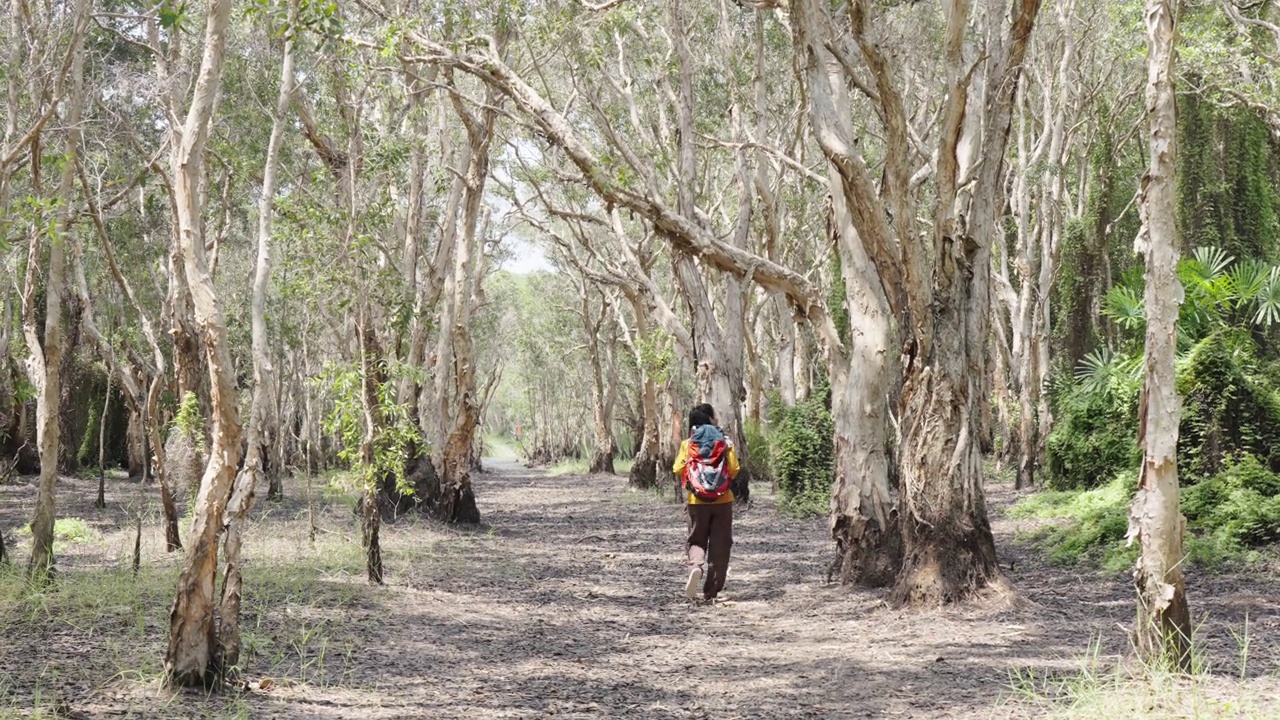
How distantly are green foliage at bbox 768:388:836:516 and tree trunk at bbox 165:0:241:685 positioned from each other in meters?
13.4

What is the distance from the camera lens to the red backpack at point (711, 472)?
35.0 ft

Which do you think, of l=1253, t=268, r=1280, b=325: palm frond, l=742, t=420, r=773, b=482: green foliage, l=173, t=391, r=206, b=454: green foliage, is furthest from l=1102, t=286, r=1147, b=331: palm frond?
l=173, t=391, r=206, b=454: green foliage

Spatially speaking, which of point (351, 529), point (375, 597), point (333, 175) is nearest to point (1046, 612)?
point (375, 597)

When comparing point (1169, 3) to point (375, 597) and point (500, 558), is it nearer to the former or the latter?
point (375, 597)

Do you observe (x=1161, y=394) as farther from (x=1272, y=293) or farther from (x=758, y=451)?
(x=758, y=451)

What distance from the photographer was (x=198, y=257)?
22.1 ft

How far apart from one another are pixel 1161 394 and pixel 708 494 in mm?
4964

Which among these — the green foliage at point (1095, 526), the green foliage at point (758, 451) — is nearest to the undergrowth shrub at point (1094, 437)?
the green foliage at point (1095, 526)

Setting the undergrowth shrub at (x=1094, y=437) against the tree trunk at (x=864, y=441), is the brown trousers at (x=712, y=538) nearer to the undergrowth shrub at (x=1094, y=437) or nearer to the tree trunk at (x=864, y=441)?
the tree trunk at (x=864, y=441)

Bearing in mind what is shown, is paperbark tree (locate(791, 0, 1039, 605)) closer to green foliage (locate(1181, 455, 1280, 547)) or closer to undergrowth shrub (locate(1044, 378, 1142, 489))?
green foliage (locate(1181, 455, 1280, 547))

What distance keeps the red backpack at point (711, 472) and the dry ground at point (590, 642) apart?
111 cm

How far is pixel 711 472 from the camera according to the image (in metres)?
10.7

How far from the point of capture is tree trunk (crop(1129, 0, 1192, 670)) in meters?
6.34

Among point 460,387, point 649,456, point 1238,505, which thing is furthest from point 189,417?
point 649,456
